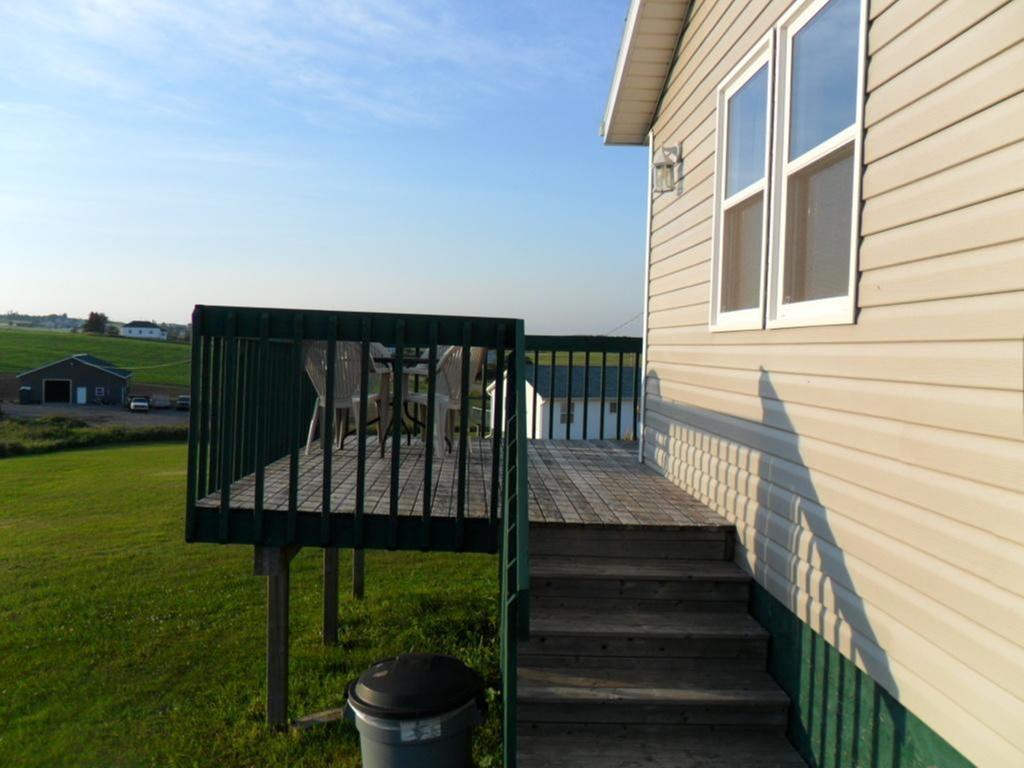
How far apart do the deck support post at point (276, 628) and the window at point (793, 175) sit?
9.58ft

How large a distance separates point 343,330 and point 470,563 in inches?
232

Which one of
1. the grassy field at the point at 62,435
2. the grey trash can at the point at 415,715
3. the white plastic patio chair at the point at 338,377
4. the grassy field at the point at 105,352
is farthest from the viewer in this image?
the grassy field at the point at 105,352

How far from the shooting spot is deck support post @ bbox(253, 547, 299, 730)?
466 centimetres

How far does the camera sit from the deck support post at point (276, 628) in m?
4.66

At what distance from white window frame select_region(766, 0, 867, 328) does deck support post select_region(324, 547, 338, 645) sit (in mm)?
4157

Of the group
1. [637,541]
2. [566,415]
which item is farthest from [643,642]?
[566,415]

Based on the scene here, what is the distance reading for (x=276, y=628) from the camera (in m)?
4.73

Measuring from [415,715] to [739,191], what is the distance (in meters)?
3.20

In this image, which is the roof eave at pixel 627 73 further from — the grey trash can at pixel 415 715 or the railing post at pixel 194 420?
the grey trash can at pixel 415 715

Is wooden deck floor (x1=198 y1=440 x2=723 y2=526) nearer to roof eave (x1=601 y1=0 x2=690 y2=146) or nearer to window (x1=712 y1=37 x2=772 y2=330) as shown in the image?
window (x1=712 y1=37 x2=772 y2=330)

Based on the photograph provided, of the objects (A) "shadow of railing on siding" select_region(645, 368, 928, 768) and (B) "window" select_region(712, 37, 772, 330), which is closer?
(A) "shadow of railing on siding" select_region(645, 368, 928, 768)

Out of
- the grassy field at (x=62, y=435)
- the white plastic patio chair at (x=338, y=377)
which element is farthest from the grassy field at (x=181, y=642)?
the grassy field at (x=62, y=435)

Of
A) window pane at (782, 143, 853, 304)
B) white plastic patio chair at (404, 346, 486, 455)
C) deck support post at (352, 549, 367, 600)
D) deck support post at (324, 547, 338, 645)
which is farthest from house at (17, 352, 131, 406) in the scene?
window pane at (782, 143, 853, 304)

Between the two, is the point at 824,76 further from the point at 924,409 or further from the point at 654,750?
the point at 654,750
